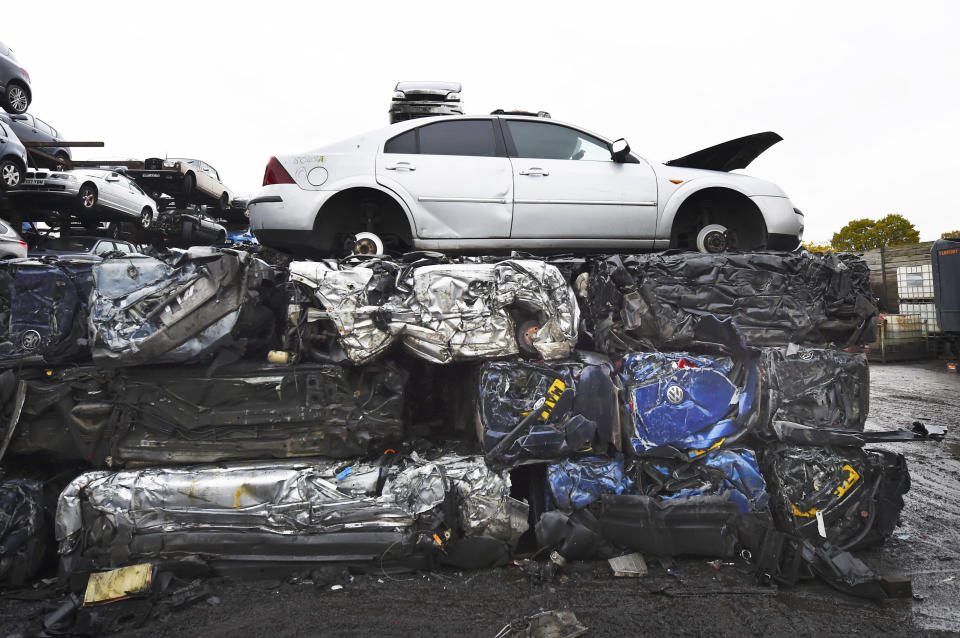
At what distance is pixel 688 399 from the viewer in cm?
283

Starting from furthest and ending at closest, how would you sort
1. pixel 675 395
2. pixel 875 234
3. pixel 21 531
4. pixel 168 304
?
1. pixel 875 234
2. pixel 675 395
3. pixel 168 304
4. pixel 21 531

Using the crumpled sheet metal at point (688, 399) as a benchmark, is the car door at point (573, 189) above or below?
above

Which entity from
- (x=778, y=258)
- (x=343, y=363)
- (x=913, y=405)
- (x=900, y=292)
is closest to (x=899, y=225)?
(x=900, y=292)

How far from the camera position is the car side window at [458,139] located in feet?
13.1

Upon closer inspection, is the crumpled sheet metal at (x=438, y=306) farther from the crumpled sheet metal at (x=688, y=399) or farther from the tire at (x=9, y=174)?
the tire at (x=9, y=174)

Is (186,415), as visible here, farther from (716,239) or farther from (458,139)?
(716,239)

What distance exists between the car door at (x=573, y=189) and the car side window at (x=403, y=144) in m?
0.81

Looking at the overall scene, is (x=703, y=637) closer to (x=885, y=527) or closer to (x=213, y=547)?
(x=885, y=527)

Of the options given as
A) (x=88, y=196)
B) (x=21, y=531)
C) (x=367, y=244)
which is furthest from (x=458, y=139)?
(x=88, y=196)

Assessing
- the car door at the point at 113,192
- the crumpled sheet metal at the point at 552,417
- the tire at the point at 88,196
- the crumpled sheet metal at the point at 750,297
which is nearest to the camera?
the crumpled sheet metal at the point at 552,417

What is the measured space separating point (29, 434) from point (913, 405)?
9069mm

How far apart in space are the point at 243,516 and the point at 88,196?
→ 28.2 ft

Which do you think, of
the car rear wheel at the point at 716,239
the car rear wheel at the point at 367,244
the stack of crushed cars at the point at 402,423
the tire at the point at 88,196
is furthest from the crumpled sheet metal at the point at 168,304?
the tire at the point at 88,196

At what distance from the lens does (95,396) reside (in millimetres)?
2803
